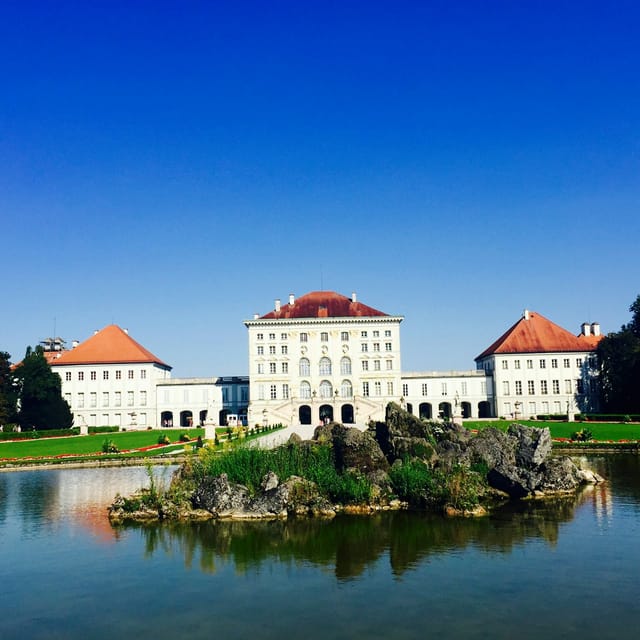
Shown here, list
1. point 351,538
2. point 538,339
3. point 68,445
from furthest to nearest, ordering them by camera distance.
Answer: point 538,339 → point 68,445 → point 351,538

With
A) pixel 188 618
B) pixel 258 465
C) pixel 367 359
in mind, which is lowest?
pixel 188 618

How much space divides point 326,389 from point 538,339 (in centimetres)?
2670

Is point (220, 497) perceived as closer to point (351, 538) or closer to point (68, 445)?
point (351, 538)

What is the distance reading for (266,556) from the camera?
50.8ft

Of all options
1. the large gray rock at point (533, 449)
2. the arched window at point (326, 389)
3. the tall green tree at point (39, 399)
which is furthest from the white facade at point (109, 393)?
the large gray rock at point (533, 449)

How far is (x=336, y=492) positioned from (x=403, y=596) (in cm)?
912

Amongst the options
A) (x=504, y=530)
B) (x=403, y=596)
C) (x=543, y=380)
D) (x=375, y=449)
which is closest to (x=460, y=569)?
(x=403, y=596)

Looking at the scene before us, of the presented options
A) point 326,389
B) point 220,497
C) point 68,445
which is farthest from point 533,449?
point 326,389

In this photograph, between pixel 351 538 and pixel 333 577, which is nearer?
pixel 333 577

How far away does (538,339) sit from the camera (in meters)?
79.9

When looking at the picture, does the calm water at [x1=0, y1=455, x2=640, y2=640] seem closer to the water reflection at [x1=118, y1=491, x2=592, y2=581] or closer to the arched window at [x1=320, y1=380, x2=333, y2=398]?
the water reflection at [x1=118, y1=491, x2=592, y2=581]

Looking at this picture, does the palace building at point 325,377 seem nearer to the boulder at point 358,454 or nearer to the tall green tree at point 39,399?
the tall green tree at point 39,399

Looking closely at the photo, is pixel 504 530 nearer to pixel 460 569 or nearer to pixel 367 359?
pixel 460 569

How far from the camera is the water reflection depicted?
15.0m
